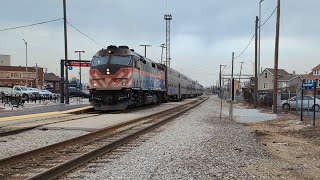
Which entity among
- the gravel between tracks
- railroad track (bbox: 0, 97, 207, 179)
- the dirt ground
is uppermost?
railroad track (bbox: 0, 97, 207, 179)

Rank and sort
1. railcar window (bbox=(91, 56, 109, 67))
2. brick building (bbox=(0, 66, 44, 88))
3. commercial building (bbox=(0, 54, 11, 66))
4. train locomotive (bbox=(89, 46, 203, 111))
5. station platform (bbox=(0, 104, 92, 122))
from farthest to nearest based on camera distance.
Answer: commercial building (bbox=(0, 54, 11, 66))
brick building (bbox=(0, 66, 44, 88))
railcar window (bbox=(91, 56, 109, 67))
train locomotive (bbox=(89, 46, 203, 111))
station platform (bbox=(0, 104, 92, 122))

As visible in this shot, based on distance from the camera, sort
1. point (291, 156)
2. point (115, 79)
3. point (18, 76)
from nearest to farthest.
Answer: point (291, 156)
point (115, 79)
point (18, 76)

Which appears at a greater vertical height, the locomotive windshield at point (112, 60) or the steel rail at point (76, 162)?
the locomotive windshield at point (112, 60)

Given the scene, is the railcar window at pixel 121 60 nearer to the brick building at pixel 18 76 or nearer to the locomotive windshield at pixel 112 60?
the locomotive windshield at pixel 112 60

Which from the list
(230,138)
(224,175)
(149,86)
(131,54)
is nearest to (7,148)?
(224,175)

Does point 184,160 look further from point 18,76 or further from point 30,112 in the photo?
point 18,76

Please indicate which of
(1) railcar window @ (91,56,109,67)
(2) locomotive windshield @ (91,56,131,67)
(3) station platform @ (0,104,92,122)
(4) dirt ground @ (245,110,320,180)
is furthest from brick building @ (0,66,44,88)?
(4) dirt ground @ (245,110,320,180)

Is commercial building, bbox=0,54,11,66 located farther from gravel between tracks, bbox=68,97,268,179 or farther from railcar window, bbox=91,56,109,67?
gravel between tracks, bbox=68,97,268,179

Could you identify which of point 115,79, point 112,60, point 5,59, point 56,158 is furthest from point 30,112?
point 5,59

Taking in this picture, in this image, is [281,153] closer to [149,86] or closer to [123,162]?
[123,162]

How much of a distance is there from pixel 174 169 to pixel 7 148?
192 inches

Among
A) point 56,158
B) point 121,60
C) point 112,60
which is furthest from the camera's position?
point 112,60

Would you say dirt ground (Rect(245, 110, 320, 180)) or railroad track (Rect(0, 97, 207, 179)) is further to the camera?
dirt ground (Rect(245, 110, 320, 180))

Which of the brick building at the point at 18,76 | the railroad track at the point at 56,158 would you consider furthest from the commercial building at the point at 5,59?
the railroad track at the point at 56,158
